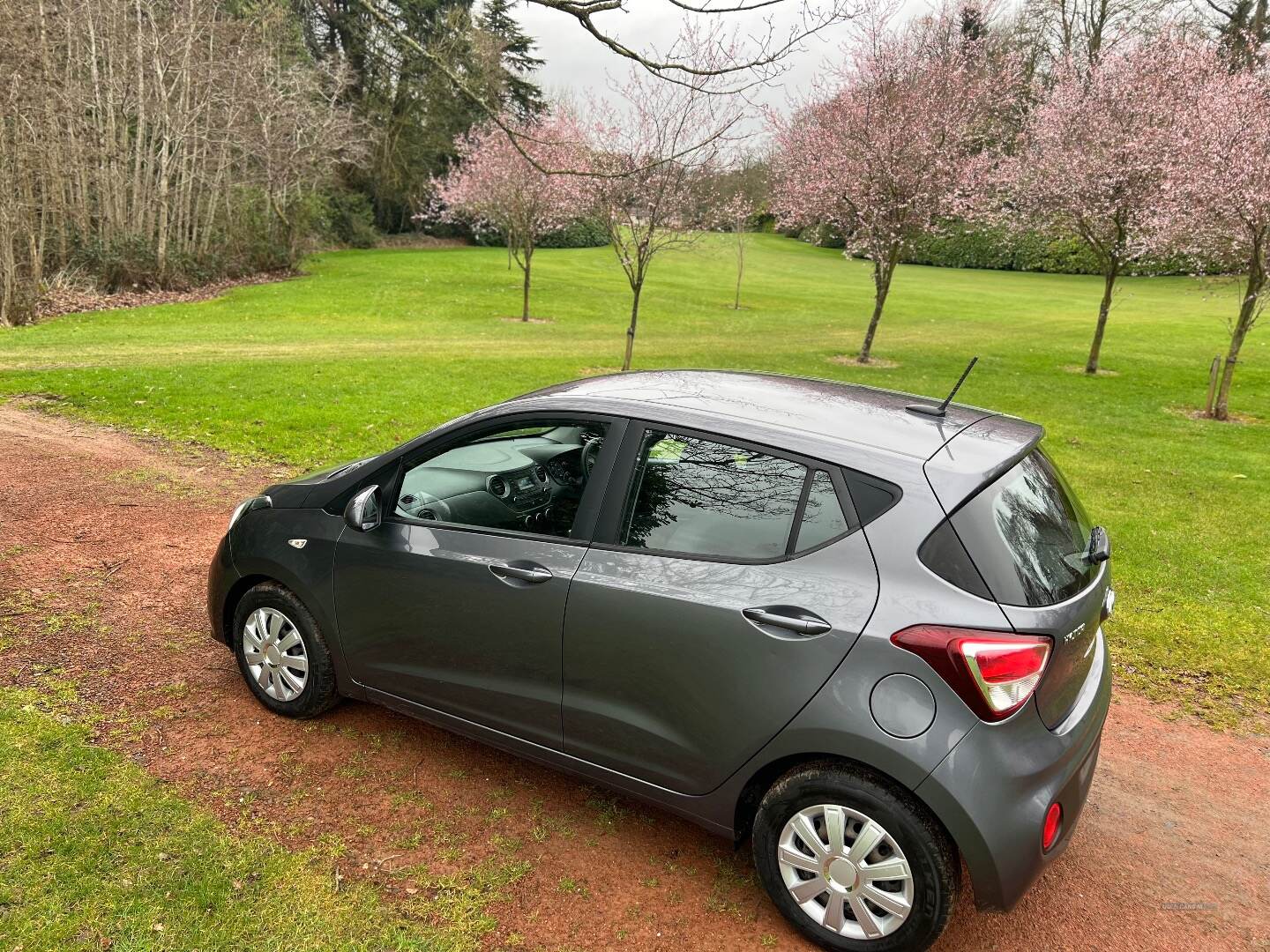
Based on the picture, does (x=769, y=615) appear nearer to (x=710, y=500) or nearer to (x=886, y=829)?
(x=710, y=500)

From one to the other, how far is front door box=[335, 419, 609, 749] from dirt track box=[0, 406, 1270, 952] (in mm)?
383

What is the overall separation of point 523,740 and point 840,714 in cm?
134

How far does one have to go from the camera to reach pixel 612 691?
3.04 meters

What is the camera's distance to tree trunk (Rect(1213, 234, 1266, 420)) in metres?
12.6

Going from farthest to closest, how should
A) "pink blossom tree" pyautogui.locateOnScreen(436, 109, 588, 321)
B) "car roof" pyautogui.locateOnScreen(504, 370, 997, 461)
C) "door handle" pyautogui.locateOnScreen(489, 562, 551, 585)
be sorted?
1. "pink blossom tree" pyautogui.locateOnScreen(436, 109, 588, 321)
2. "door handle" pyautogui.locateOnScreen(489, 562, 551, 585)
3. "car roof" pyautogui.locateOnScreen(504, 370, 997, 461)

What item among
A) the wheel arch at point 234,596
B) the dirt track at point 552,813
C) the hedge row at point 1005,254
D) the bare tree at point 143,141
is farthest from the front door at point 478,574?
the hedge row at point 1005,254

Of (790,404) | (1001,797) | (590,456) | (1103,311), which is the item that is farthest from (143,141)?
(1001,797)

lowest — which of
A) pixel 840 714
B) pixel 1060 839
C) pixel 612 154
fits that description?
pixel 1060 839

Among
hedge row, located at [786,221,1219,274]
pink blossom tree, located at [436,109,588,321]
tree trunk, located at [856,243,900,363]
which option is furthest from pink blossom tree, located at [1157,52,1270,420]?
hedge row, located at [786,221,1219,274]

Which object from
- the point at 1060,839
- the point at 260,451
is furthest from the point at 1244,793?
the point at 260,451

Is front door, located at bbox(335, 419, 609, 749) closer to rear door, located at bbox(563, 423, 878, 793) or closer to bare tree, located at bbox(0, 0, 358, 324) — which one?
rear door, located at bbox(563, 423, 878, 793)

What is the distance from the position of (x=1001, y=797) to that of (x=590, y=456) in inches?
71.5

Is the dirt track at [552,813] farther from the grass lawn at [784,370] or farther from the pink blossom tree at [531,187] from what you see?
the pink blossom tree at [531,187]

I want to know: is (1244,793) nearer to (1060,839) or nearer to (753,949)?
(1060,839)
